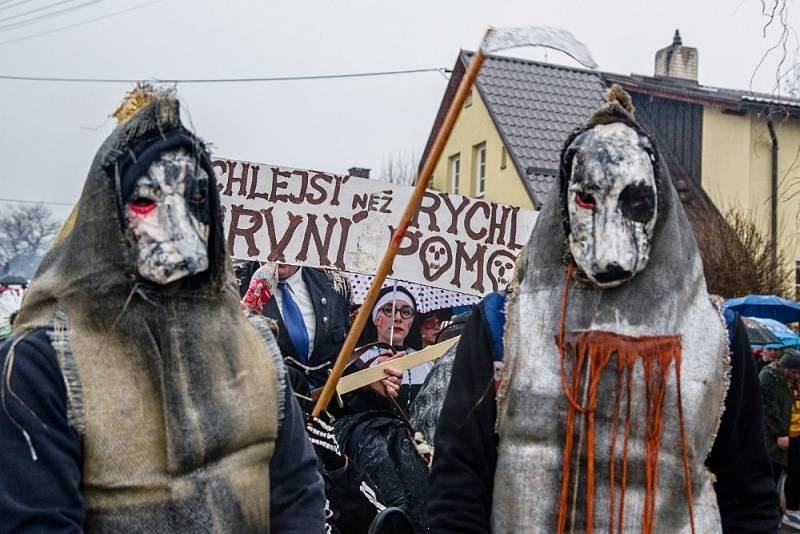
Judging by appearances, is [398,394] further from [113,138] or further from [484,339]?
[113,138]

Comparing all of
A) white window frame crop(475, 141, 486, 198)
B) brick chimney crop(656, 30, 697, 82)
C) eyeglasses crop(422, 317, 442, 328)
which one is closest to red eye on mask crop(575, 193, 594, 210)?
eyeglasses crop(422, 317, 442, 328)

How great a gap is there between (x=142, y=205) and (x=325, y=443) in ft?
5.77

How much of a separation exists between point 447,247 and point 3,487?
12.0ft

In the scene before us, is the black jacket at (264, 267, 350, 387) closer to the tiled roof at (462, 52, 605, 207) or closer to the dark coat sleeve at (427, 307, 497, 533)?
the dark coat sleeve at (427, 307, 497, 533)

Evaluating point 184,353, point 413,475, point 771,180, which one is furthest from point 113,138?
point 771,180

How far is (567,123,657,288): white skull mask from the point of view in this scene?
2764 mm

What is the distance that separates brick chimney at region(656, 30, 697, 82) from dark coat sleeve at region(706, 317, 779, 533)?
2393cm

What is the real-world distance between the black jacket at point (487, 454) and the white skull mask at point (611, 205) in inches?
12.5

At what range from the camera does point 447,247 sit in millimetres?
5723

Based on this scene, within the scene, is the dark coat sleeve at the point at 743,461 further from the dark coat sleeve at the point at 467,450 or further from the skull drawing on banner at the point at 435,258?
the skull drawing on banner at the point at 435,258

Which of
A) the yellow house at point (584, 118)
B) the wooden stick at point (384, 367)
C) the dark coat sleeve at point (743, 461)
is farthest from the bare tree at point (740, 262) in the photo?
the dark coat sleeve at point (743, 461)

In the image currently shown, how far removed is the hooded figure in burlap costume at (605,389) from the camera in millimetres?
2695

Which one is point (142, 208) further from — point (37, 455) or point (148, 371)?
point (37, 455)

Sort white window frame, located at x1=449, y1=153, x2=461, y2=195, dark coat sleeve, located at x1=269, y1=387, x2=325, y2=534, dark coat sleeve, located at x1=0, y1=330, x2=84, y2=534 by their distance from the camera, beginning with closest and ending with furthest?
dark coat sleeve, located at x1=0, y1=330, x2=84, y2=534
dark coat sleeve, located at x1=269, y1=387, x2=325, y2=534
white window frame, located at x1=449, y1=153, x2=461, y2=195
